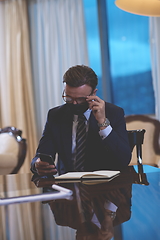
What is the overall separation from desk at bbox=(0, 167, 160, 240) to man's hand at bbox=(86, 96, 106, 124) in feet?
2.31

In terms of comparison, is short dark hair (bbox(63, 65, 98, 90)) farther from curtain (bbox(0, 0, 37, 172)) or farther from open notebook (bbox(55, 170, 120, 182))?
curtain (bbox(0, 0, 37, 172))

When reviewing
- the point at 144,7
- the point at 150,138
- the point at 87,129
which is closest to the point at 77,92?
the point at 87,129

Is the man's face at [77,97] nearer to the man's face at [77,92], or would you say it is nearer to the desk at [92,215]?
the man's face at [77,92]

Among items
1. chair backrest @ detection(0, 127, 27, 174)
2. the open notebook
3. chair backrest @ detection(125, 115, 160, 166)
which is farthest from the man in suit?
chair backrest @ detection(0, 127, 27, 174)

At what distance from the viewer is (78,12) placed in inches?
204

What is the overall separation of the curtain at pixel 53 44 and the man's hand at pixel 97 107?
323 centimetres

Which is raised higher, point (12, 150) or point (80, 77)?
point (80, 77)

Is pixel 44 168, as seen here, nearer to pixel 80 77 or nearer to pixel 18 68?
pixel 80 77

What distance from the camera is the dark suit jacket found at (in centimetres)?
208

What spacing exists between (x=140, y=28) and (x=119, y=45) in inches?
15.7

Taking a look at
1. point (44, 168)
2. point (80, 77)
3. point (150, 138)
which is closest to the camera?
point (44, 168)

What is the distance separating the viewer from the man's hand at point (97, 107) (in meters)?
2.06

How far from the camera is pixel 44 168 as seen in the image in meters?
1.82

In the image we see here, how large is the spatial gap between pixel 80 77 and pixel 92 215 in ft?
4.35
